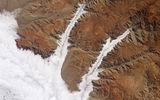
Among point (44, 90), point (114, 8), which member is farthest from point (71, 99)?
point (114, 8)

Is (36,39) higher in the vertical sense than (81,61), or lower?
higher

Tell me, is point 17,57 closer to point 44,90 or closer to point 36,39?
point 36,39

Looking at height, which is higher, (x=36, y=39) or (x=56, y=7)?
(x=56, y=7)

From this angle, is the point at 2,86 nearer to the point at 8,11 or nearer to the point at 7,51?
the point at 7,51

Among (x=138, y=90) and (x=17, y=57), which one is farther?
(x=17, y=57)

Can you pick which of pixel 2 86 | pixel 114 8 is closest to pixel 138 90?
pixel 114 8

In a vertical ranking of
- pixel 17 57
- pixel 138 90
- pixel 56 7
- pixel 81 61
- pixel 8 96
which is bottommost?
pixel 138 90
